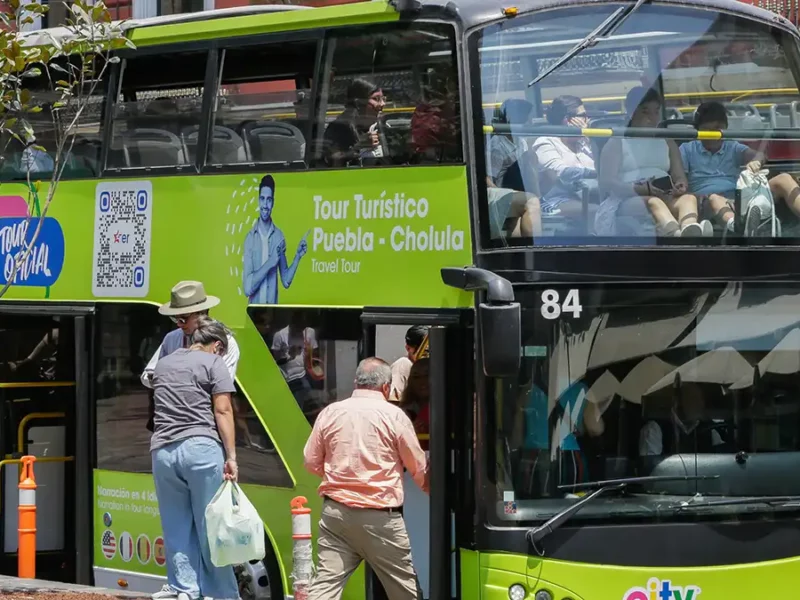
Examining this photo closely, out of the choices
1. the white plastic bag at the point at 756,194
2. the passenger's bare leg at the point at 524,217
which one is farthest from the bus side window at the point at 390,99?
the white plastic bag at the point at 756,194

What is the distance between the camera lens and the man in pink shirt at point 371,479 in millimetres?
8031

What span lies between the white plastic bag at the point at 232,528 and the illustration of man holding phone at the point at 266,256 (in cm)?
129

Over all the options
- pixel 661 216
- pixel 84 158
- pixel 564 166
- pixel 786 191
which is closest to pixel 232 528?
pixel 564 166

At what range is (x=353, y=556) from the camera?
8250mm

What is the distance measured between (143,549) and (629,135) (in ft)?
14.7

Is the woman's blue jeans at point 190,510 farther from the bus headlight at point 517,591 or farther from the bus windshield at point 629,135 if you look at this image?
the bus windshield at point 629,135

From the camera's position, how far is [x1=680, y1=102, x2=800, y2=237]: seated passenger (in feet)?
26.9

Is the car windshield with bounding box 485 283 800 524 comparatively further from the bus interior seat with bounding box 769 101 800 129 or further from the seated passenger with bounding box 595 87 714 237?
the bus interior seat with bounding box 769 101 800 129

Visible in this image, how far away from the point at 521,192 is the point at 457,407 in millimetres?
1230

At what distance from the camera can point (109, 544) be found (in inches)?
406

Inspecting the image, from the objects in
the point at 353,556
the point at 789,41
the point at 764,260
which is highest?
the point at 789,41

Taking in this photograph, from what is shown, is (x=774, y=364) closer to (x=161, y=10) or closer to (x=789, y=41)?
(x=789, y=41)

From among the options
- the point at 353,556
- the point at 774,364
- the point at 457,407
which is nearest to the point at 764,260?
the point at 774,364

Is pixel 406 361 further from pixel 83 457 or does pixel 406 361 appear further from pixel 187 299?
pixel 83 457
